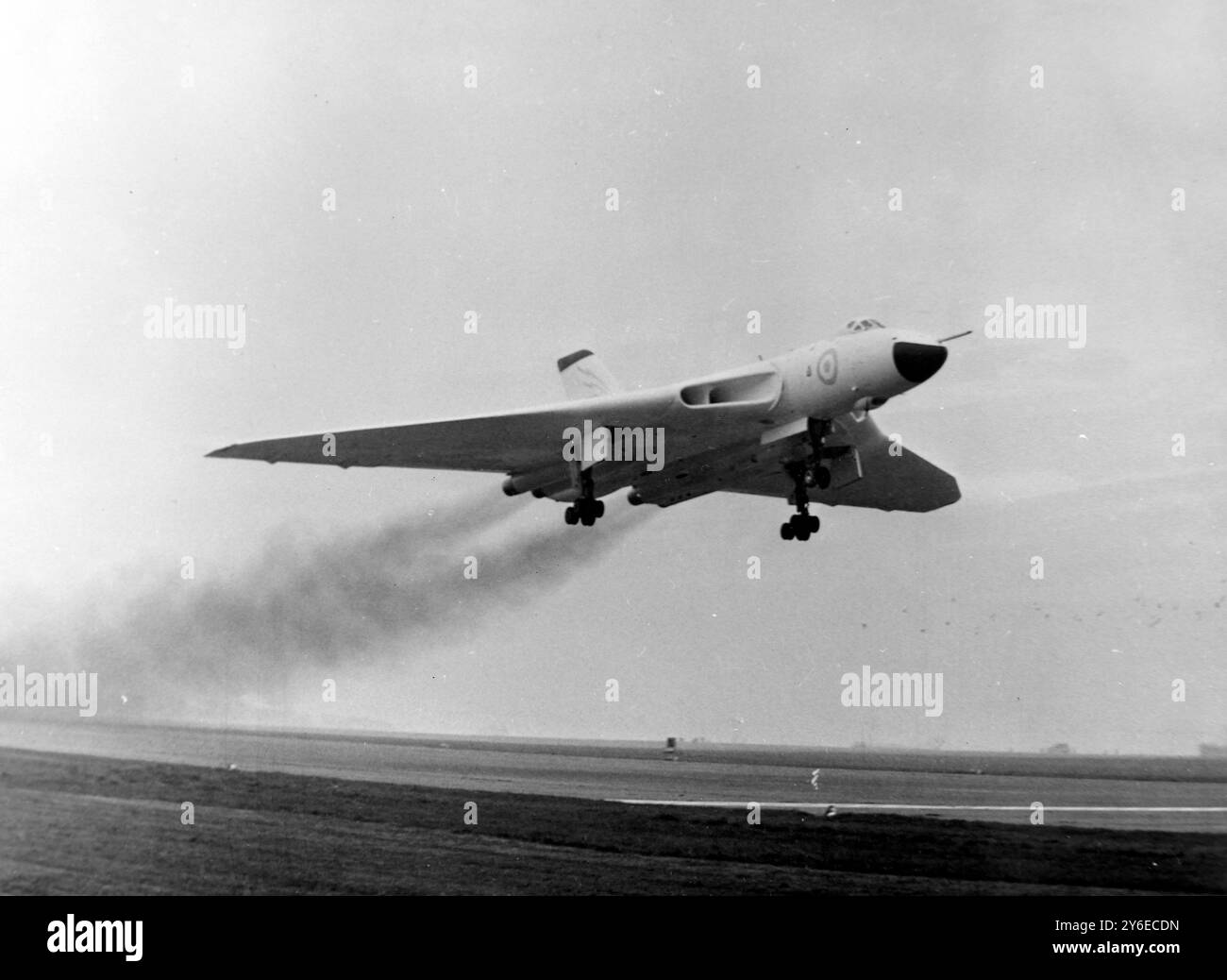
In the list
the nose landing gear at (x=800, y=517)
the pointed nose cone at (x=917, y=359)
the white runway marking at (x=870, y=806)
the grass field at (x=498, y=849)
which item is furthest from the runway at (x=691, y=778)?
the pointed nose cone at (x=917, y=359)

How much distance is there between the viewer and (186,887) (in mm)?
14164

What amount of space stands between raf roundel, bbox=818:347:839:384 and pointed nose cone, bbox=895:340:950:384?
1047 millimetres

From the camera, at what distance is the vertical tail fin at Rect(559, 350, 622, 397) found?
71.6 ft

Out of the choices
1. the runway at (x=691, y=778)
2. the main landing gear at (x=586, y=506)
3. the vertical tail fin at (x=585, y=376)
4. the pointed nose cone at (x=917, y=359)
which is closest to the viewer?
the pointed nose cone at (x=917, y=359)

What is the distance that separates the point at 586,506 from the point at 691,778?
6812 millimetres

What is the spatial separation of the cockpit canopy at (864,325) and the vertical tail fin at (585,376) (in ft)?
20.7

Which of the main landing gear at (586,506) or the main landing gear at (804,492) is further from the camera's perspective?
the main landing gear at (586,506)

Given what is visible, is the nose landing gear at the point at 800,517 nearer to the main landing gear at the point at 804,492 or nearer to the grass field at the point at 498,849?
the main landing gear at the point at 804,492

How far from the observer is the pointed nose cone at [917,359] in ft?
50.9

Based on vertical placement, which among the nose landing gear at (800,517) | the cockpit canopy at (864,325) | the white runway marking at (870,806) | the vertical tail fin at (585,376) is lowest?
the white runway marking at (870,806)

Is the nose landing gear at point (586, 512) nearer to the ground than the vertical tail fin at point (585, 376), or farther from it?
nearer to the ground

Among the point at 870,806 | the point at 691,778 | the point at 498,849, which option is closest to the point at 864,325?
the point at 870,806

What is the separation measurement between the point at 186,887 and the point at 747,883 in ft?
23.2
